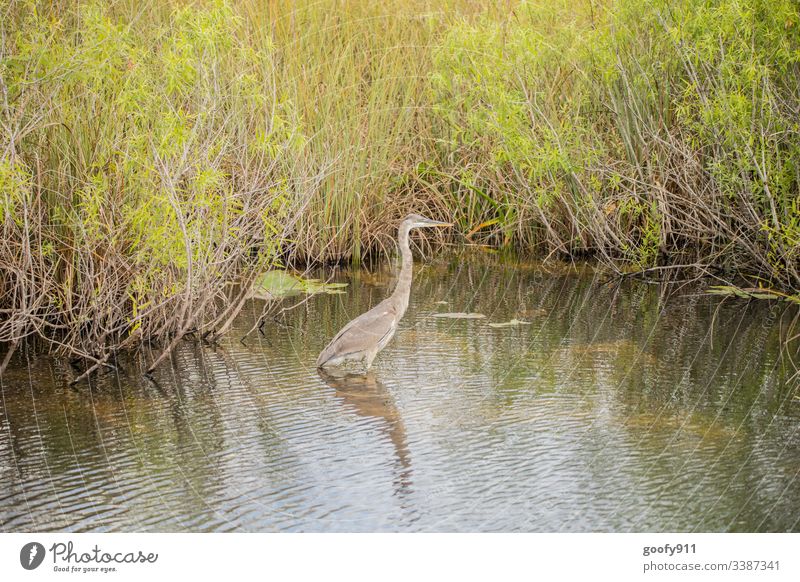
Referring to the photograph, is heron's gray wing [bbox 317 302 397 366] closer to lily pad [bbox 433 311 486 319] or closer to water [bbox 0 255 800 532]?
water [bbox 0 255 800 532]

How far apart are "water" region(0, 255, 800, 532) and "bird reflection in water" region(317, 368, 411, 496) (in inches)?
0.6

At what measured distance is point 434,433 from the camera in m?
5.01

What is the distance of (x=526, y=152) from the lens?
318 inches

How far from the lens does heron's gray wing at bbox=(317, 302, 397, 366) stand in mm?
5949

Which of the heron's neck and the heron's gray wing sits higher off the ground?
the heron's neck

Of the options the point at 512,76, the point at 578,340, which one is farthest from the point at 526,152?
the point at 578,340

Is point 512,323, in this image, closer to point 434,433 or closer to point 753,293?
point 753,293

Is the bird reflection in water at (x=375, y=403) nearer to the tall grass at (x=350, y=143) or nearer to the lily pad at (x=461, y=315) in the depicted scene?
the tall grass at (x=350, y=143)

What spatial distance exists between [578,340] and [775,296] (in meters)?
1.79
